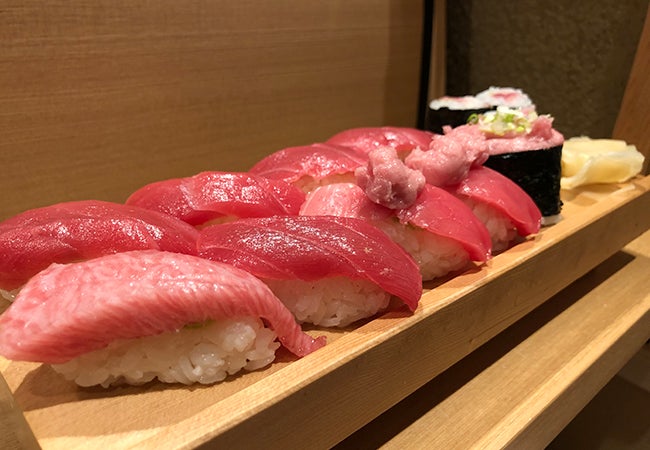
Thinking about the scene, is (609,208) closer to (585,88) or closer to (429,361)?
(429,361)

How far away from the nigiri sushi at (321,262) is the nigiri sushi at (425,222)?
0.43 feet

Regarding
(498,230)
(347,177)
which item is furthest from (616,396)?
(347,177)

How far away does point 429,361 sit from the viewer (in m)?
1.11

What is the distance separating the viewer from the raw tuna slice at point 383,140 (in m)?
1.69

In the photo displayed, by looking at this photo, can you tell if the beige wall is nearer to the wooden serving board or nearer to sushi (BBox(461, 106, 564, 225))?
sushi (BBox(461, 106, 564, 225))

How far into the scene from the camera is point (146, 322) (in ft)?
2.80

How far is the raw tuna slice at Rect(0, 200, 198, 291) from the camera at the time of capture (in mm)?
998

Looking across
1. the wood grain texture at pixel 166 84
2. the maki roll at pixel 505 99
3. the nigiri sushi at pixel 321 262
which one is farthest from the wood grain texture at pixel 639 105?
the nigiri sushi at pixel 321 262

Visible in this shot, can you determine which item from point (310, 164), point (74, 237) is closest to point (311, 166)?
point (310, 164)

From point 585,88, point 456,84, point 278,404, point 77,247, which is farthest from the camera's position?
point 456,84

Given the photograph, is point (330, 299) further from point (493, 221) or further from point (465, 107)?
point (465, 107)

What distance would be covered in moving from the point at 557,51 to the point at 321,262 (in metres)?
2.22

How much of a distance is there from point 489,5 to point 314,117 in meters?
1.27

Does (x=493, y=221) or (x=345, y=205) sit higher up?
(x=345, y=205)
